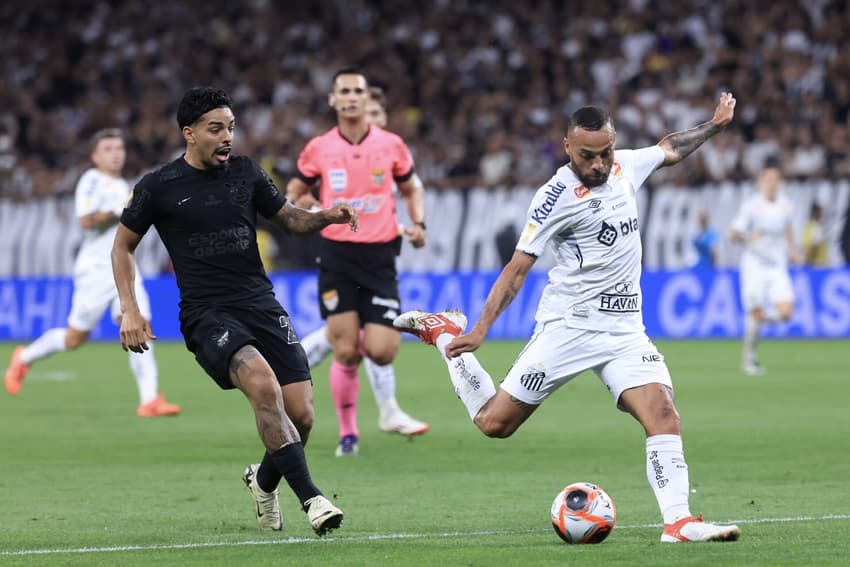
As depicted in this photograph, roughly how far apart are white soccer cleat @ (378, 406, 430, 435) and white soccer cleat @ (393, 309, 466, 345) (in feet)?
13.3

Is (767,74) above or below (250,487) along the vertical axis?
above

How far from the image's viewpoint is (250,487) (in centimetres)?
830

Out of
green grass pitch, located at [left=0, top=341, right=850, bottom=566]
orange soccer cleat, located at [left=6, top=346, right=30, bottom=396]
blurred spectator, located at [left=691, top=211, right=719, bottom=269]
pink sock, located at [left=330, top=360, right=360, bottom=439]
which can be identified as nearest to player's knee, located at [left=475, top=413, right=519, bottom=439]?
green grass pitch, located at [left=0, top=341, right=850, bottom=566]

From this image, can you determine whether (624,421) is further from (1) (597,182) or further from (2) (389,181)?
(1) (597,182)

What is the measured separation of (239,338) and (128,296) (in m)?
0.64

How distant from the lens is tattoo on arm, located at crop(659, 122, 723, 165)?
8461 mm

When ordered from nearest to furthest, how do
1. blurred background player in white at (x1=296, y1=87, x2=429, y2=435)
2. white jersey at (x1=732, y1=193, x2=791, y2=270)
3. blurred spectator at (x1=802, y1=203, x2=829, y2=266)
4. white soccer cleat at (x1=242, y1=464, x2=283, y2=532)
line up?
white soccer cleat at (x1=242, y1=464, x2=283, y2=532) → blurred background player in white at (x1=296, y1=87, x2=429, y2=435) → white jersey at (x1=732, y1=193, x2=791, y2=270) → blurred spectator at (x1=802, y1=203, x2=829, y2=266)

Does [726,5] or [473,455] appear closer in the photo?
[473,455]

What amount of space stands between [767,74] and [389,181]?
1755 cm

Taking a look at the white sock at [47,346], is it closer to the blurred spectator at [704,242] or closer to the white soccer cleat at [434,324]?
the white soccer cleat at [434,324]

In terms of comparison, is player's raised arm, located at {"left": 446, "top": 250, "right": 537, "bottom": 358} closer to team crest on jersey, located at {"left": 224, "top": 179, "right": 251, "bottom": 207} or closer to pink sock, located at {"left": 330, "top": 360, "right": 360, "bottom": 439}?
team crest on jersey, located at {"left": 224, "top": 179, "right": 251, "bottom": 207}

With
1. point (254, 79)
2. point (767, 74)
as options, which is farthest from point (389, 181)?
point (254, 79)

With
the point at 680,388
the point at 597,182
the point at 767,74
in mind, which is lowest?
the point at 680,388

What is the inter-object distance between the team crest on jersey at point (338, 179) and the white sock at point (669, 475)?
520 cm
